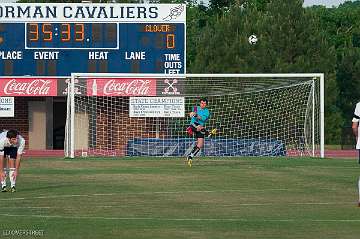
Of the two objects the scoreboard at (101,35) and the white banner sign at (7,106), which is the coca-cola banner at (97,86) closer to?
the scoreboard at (101,35)

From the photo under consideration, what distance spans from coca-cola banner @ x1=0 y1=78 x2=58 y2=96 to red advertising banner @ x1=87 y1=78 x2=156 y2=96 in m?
2.59

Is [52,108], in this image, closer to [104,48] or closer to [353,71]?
[104,48]

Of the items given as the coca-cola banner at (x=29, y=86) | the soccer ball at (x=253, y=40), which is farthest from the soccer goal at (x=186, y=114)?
the soccer ball at (x=253, y=40)

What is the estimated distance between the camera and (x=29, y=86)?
4900cm

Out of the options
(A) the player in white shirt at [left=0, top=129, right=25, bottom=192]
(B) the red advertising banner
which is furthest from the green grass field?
(B) the red advertising banner

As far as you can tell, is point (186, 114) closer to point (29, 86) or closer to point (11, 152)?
point (29, 86)

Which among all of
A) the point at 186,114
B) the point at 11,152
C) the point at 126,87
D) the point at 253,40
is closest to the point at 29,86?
the point at 126,87

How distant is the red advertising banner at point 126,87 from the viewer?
153ft

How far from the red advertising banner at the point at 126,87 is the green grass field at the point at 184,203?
49.6 feet

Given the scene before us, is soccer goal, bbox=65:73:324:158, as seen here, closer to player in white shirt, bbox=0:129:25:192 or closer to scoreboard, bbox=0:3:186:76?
scoreboard, bbox=0:3:186:76

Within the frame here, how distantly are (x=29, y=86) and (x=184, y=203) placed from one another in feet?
99.6

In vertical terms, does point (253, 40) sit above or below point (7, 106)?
above

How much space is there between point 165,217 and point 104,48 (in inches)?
1193

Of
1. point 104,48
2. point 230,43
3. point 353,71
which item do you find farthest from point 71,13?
point 353,71
